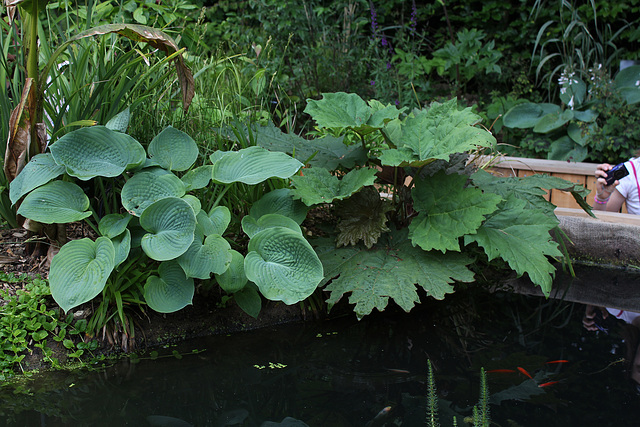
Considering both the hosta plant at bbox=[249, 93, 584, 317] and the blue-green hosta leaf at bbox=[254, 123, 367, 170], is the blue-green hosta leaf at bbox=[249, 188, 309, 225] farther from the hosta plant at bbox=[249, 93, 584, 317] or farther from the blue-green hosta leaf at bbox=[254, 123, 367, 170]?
the blue-green hosta leaf at bbox=[254, 123, 367, 170]

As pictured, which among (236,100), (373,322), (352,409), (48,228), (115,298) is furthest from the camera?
(236,100)

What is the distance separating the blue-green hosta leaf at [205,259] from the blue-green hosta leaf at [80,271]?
26 centimetres

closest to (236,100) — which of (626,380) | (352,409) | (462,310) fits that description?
(462,310)

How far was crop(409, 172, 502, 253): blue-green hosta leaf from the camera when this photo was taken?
2.14 meters

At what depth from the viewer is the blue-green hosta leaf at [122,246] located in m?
1.95

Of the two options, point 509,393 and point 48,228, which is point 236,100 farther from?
point 509,393

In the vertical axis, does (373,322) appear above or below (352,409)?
below

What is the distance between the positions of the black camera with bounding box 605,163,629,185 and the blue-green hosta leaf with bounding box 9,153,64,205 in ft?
9.24

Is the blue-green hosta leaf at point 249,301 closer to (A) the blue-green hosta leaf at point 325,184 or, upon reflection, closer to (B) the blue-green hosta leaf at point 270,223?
(B) the blue-green hosta leaf at point 270,223

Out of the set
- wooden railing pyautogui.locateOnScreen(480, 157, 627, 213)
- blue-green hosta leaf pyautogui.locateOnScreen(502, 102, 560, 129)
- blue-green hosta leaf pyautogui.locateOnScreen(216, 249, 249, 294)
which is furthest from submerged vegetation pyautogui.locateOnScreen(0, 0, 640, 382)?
blue-green hosta leaf pyautogui.locateOnScreen(502, 102, 560, 129)

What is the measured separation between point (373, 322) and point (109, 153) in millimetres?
1302

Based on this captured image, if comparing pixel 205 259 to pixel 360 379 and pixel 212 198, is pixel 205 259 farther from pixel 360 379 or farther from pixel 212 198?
pixel 360 379

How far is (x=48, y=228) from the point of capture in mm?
2203

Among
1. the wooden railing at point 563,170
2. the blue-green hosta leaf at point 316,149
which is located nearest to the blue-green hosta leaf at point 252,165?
the blue-green hosta leaf at point 316,149
